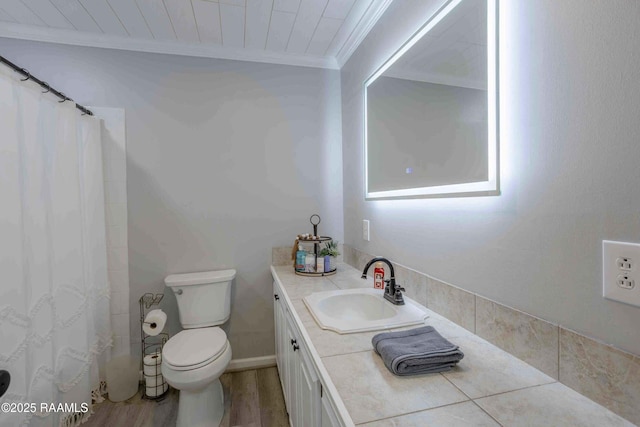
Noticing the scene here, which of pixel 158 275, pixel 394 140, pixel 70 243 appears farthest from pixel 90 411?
pixel 394 140

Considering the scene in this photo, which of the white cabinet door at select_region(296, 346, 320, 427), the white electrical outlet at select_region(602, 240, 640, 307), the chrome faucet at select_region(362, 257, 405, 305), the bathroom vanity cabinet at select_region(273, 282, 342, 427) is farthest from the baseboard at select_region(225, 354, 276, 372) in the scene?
the white electrical outlet at select_region(602, 240, 640, 307)

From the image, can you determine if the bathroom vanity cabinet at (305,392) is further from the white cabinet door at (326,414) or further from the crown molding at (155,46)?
the crown molding at (155,46)

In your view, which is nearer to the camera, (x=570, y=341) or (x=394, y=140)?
(x=570, y=341)

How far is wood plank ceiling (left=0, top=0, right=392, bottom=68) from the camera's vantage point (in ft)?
5.58

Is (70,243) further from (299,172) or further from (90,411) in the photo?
(299,172)

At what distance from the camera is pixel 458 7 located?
3.46 ft

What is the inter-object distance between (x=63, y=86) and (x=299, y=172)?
1.68 meters

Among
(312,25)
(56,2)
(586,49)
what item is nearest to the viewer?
(586,49)

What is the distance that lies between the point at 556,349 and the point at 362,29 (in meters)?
1.90

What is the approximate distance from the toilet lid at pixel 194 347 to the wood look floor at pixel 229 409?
0.46 m

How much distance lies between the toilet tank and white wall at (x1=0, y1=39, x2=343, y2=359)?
0.54 ft

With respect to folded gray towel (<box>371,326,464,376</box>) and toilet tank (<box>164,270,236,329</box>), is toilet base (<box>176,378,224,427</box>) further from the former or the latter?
folded gray towel (<box>371,326,464,376</box>)

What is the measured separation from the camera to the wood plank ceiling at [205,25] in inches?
67.0

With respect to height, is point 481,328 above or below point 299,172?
below
